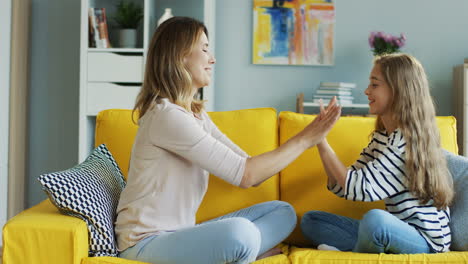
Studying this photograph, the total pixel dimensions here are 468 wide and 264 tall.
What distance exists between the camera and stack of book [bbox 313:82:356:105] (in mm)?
3725

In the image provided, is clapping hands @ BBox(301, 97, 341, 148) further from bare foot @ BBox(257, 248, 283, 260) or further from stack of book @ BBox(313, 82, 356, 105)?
stack of book @ BBox(313, 82, 356, 105)

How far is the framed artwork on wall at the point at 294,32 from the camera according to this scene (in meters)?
3.99

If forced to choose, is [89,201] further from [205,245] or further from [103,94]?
[103,94]

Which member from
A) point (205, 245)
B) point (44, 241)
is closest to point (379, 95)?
point (205, 245)

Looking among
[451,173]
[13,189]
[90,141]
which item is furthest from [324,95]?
[13,189]

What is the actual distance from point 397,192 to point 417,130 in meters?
0.22

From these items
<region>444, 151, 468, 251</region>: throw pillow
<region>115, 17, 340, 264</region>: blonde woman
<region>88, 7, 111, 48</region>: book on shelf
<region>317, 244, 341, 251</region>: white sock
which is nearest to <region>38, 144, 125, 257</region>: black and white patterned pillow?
<region>115, 17, 340, 264</region>: blonde woman

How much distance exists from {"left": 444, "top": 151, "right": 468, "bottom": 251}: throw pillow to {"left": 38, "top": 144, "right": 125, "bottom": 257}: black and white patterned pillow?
3.67 ft

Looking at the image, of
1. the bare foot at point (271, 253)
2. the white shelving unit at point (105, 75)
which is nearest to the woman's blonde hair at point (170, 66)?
the bare foot at point (271, 253)

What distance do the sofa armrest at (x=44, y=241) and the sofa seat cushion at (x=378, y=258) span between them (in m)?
0.65

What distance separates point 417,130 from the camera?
1.80 metres

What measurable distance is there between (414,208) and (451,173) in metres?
0.24

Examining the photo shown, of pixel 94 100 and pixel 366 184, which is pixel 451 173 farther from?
pixel 94 100

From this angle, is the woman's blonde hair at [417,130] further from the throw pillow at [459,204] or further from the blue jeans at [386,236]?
the blue jeans at [386,236]
